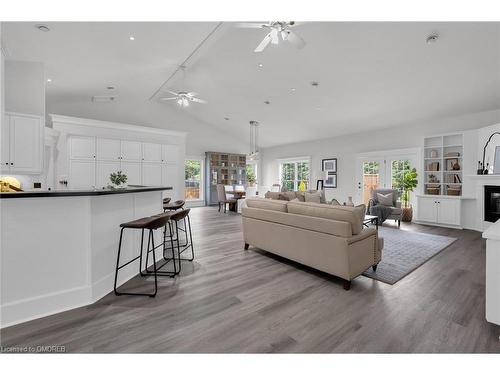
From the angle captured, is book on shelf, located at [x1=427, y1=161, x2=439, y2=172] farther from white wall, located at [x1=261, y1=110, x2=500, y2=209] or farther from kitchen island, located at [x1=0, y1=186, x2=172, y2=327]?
kitchen island, located at [x1=0, y1=186, x2=172, y2=327]

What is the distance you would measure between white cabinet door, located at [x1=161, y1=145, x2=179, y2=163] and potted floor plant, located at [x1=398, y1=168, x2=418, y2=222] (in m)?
6.57

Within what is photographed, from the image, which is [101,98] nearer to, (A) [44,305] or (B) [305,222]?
(A) [44,305]

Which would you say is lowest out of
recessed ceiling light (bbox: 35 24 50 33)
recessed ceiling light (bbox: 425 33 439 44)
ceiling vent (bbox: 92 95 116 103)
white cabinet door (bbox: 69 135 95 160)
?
white cabinet door (bbox: 69 135 95 160)

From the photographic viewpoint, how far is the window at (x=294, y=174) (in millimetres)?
9625

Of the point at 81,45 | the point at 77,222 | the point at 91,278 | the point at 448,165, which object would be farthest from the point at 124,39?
the point at 448,165

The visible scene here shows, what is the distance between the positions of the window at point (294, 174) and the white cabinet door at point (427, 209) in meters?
4.02

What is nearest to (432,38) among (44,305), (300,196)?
(300,196)

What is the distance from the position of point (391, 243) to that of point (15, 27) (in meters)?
6.44

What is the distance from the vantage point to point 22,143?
373 centimetres

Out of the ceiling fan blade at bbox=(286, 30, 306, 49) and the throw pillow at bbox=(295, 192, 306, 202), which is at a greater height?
the ceiling fan blade at bbox=(286, 30, 306, 49)

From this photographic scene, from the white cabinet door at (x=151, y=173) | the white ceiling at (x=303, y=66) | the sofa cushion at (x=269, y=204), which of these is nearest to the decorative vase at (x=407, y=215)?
the white ceiling at (x=303, y=66)

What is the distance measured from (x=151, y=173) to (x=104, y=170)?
1199 mm

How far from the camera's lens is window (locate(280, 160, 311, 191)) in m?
9.62

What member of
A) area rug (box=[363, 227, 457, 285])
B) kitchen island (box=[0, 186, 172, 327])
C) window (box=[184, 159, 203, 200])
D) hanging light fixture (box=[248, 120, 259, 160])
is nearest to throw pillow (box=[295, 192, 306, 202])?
area rug (box=[363, 227, 457, 285])
